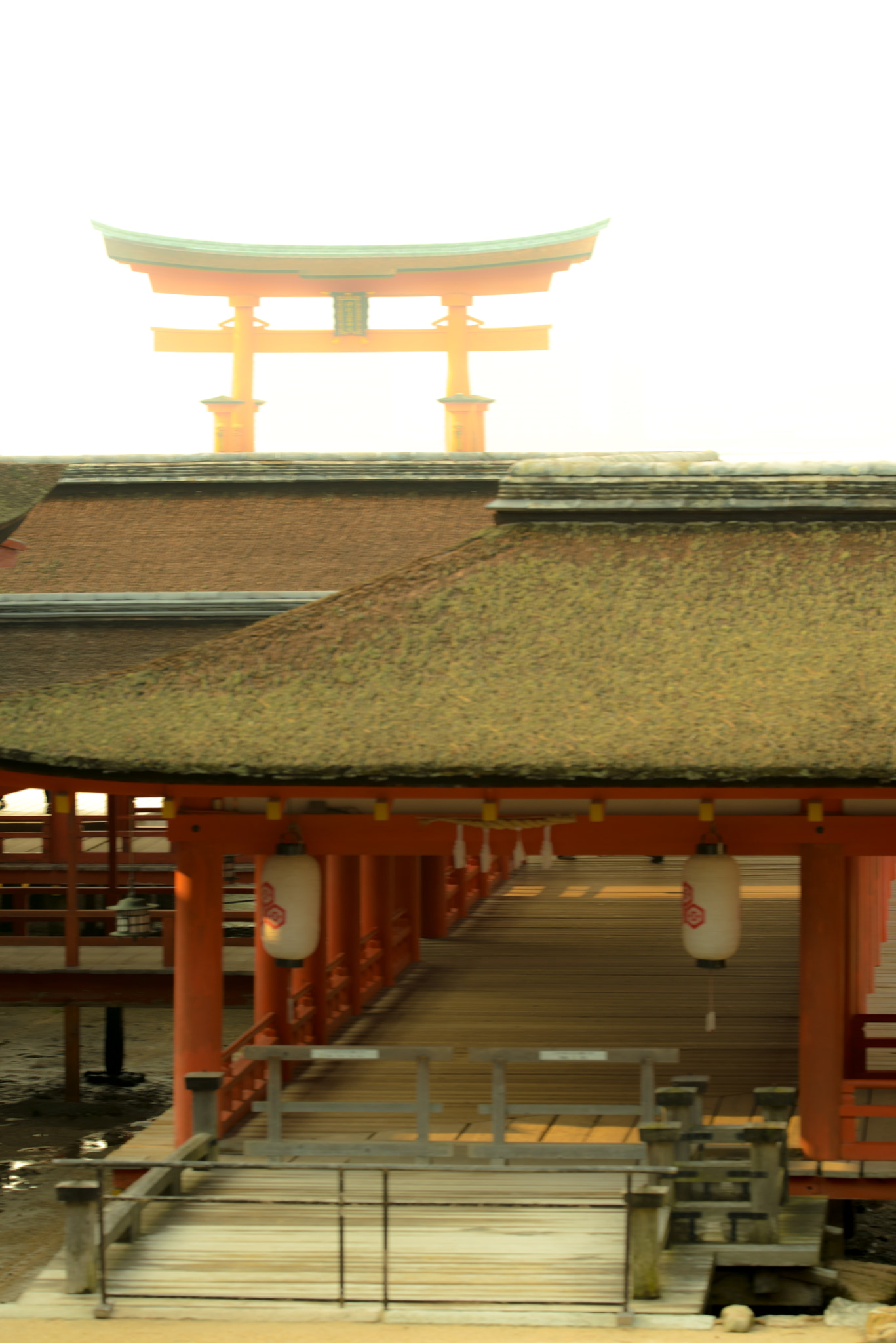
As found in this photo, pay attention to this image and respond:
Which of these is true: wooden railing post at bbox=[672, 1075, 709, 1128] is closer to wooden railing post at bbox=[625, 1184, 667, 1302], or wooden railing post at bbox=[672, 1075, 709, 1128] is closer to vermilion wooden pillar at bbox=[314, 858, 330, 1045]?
wooden railing post at bbox=[625, 1184, 667, 1302]

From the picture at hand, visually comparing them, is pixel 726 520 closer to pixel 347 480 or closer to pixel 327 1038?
pixel 327 1038

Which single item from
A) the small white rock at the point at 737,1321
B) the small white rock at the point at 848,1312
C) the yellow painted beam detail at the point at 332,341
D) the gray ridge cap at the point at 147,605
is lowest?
the small white rock at the point at 848,1312

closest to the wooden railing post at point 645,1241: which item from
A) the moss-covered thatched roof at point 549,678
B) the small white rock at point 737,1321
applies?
the small white rock at point 737,1321

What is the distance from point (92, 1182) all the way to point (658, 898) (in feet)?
40.6

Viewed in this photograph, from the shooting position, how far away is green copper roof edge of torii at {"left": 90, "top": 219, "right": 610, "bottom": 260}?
28672 millimetres

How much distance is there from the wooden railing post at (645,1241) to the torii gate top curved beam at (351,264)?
75.8 feet

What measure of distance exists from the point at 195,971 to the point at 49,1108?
10.4 m

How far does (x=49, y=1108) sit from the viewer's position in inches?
776

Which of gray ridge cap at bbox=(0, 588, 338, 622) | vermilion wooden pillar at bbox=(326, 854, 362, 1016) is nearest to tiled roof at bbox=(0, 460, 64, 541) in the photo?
gray ridge cap at bbox=(0, 588, 338, 622)

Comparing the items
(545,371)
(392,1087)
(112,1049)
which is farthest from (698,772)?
(545,371)

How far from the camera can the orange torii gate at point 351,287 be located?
28875 millimetres

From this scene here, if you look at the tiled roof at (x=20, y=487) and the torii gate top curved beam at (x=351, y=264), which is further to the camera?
the torii gate top curved beam at (x=351, y=264)

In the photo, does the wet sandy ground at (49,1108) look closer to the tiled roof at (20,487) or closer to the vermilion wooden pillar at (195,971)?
the vermilion wooden pillar at (195,971)

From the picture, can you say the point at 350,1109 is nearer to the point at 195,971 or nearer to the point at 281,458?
the point at 195,971
